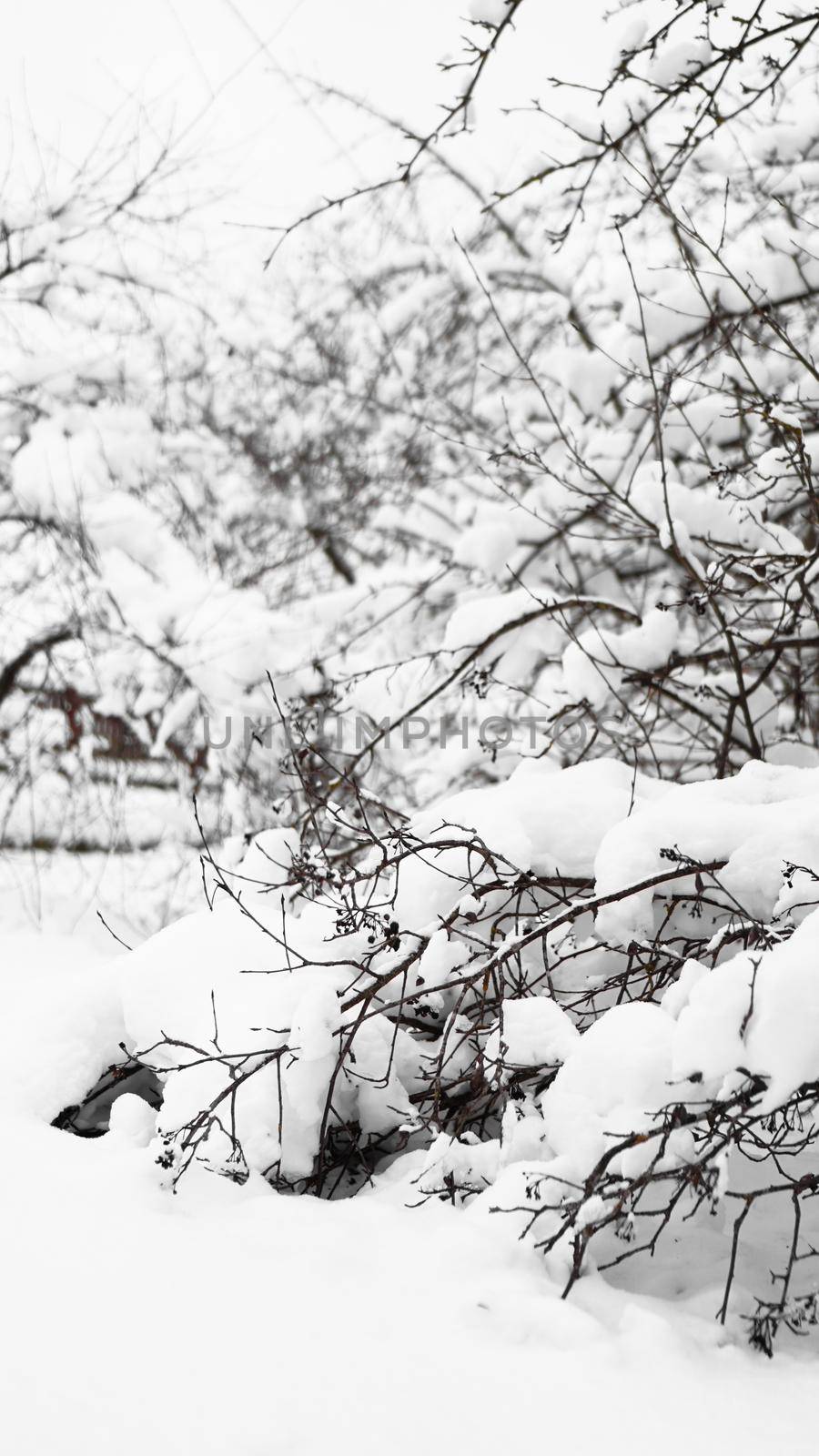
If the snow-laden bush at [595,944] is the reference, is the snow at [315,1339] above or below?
below

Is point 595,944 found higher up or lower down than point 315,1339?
higher up

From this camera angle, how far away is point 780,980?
1.45m

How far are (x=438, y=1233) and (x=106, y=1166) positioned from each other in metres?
0.65

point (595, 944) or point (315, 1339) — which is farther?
point (595, 944)

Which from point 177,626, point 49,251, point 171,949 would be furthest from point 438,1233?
point 49,251

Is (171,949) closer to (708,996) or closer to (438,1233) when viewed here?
(438,1233)

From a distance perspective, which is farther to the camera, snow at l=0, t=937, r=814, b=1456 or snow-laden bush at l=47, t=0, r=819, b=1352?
snow-laden bush at l=47, t=0, r=819, b=1352

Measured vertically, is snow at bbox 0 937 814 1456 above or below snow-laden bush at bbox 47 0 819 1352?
below

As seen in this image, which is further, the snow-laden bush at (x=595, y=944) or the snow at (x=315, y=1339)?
the snow-laden bush at (x=595, y=944)

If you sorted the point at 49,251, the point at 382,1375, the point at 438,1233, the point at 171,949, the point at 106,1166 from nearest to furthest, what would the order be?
the point at 382,1375 → the point at 438,1233 → the point at 106,1166 → the point at 171,949 → the point at 49,251

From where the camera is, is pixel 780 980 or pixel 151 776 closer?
pixel 780 980

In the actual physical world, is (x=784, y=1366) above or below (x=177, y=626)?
below

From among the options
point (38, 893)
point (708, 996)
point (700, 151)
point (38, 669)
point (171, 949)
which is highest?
point (700, 151)

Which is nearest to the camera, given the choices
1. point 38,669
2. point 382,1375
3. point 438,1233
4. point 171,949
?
point 382,1375
